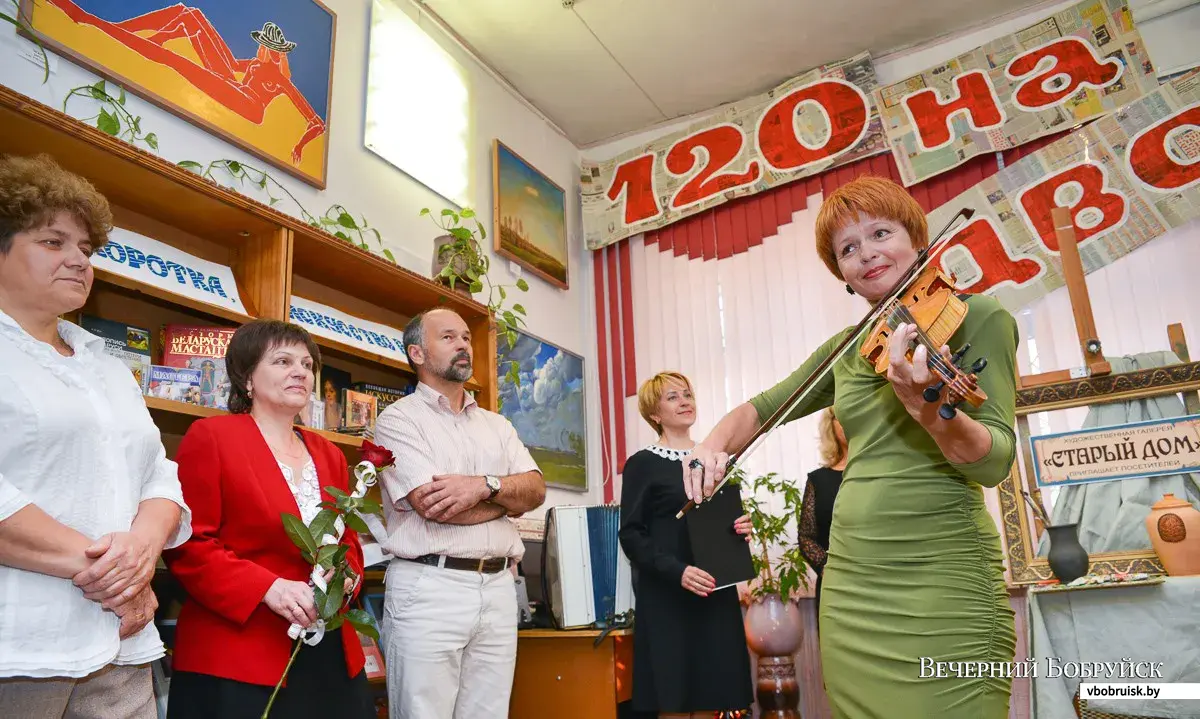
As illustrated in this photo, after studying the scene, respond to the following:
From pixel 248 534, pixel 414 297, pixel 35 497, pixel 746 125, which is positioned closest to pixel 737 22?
pixel 746 125

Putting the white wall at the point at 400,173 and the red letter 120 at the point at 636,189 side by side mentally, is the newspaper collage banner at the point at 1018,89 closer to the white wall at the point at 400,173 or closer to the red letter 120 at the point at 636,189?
the red letter 120 at the point at 636,189

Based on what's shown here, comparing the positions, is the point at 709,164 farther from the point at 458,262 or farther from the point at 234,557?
the point at 234,557

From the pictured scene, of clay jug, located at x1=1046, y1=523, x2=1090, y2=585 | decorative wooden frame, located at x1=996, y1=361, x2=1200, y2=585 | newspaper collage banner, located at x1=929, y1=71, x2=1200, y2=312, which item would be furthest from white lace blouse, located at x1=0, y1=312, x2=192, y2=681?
newspaper collage banner, located at x1=929, y1=71, x2=1200, y2=312

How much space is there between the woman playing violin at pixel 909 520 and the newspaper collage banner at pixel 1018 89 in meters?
3.03

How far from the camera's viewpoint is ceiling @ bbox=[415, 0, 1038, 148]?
4051 mm

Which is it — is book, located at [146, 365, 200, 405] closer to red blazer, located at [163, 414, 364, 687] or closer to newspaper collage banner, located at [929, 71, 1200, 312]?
red blazer, located at [163, 414, 364, 687]

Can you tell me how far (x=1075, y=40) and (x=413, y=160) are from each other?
324 cm

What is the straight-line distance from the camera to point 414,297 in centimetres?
309

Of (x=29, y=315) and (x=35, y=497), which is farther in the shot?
(x=29, y=315)

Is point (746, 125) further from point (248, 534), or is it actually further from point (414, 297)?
point (248, 534)

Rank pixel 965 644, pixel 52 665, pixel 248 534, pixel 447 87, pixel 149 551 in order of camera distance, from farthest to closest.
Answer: pixel 447 87 < pixel 248 534 < pixel 149 551 < pixel 52 665 < pixel 965 644

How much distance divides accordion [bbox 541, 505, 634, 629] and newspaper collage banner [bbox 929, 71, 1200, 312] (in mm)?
1975

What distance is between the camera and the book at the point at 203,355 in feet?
6.95

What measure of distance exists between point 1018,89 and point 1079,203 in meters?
0.67
